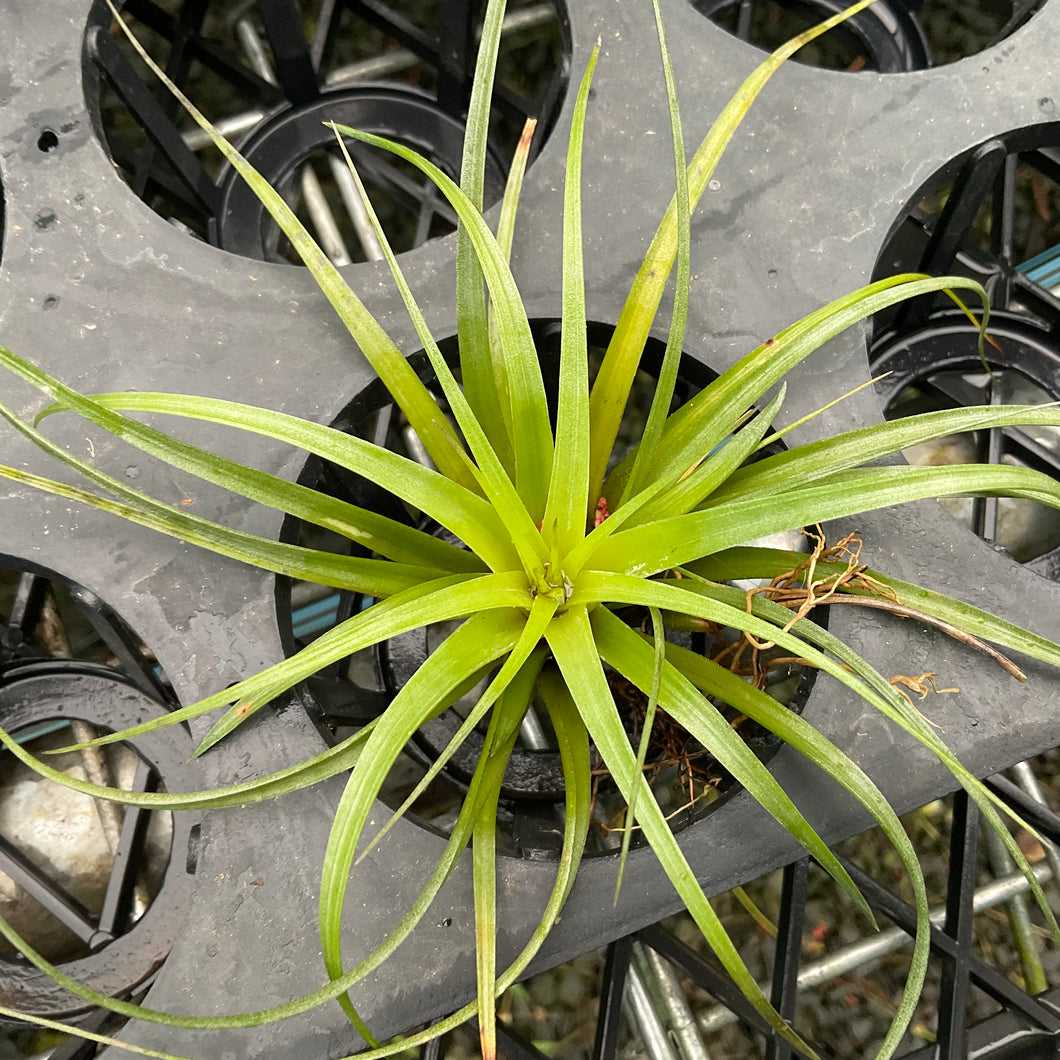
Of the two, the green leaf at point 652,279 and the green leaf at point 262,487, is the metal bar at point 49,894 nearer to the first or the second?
the green leaf at point 262,487

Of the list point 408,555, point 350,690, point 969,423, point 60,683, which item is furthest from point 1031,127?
point 60,683

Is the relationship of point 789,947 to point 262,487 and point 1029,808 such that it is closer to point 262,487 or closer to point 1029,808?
point 1029,808

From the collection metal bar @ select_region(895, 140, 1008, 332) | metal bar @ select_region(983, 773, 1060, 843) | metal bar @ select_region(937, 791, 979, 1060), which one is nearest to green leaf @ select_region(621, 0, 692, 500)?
Result: metal bar @ select_region(895, 140, 1008, 332)

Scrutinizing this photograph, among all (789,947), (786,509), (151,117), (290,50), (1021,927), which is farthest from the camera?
(1021,927)

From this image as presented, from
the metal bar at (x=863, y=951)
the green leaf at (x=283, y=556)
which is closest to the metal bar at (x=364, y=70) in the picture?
the green leaf at (x=283, y=556)

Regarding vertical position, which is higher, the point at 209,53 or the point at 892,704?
the point at 209,53

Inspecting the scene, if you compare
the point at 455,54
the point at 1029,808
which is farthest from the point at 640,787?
the point at 455,54

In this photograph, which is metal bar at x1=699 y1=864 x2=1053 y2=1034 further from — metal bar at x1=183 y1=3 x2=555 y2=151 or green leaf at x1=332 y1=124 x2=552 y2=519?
metal bar at x1=183 y1=3 x2=555 y2=151
